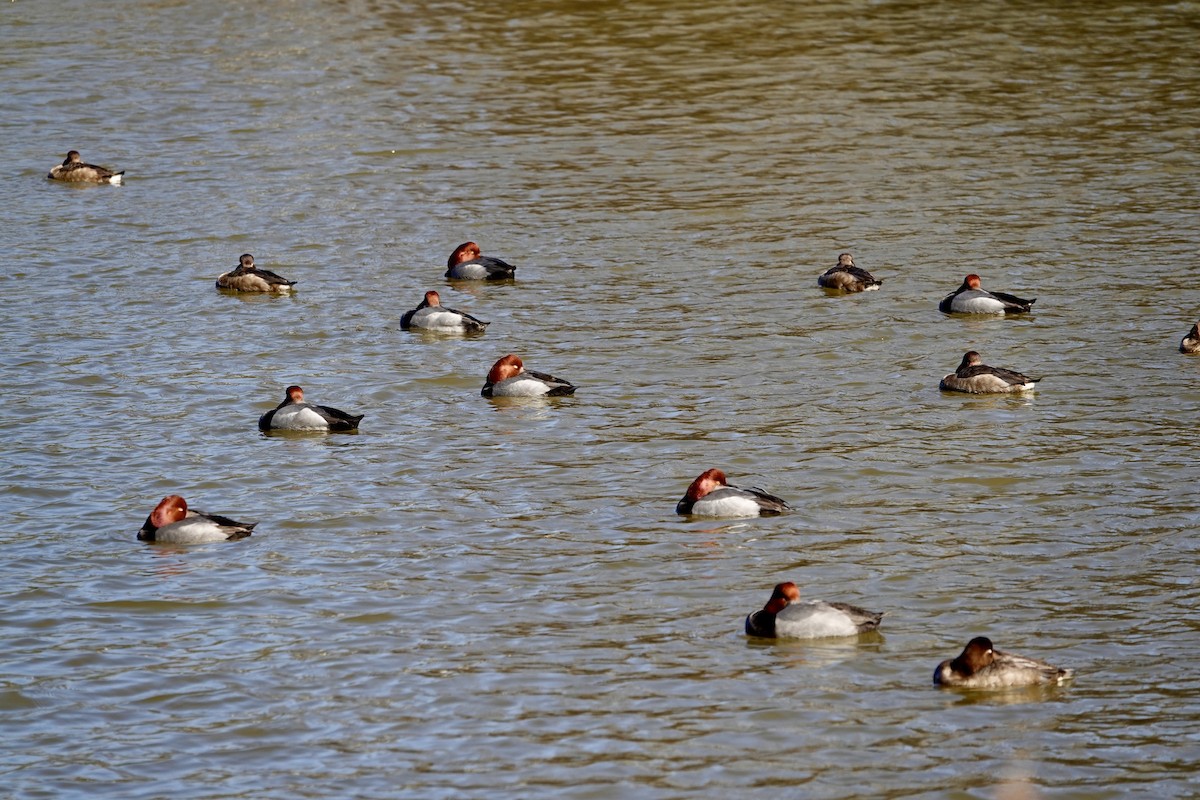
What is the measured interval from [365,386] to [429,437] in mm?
2201

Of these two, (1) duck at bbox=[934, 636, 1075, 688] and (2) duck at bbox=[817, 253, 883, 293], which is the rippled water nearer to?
(1) duck at bbox=[934, 636, 1075, 688]

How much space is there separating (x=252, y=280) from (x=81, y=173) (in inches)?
326

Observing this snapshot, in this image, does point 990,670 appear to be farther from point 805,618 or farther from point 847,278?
point 847,278

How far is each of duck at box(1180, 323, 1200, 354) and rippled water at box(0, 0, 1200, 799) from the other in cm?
23

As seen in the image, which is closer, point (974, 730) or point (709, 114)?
point (974, 730)

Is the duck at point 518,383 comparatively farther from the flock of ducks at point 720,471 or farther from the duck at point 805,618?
the duck at point 805,618

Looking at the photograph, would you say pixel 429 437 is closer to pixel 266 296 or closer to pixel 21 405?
pixel 21 405

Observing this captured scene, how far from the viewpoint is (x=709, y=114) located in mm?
36812

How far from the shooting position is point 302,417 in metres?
20.4

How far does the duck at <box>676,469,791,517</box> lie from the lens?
17.2 m

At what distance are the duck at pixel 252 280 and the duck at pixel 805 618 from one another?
1357 centimetres

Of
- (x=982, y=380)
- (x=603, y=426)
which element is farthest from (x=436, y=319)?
(x=982, y=380)

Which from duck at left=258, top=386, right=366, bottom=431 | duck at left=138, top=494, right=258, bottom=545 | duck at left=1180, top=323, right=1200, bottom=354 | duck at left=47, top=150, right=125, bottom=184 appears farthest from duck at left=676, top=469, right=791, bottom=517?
duck at left=47, top=150, right=125, bottom=184

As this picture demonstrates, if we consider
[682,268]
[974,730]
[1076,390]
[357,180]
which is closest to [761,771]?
[974,730]
